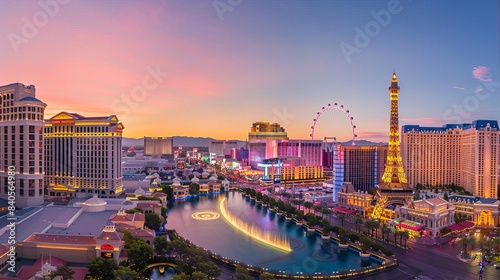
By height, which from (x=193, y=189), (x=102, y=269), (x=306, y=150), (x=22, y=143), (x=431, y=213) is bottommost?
(x=193, y=189)

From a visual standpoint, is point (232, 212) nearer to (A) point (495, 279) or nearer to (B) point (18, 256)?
(B) point (18, 256)

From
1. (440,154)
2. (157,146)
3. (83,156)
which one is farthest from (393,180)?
(157,146)

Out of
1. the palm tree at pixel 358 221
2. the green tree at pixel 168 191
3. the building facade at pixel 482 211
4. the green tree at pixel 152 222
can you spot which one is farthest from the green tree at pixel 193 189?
the building facade at pixel 482 211

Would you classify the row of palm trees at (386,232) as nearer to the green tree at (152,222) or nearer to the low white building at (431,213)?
the low white building at (431,213)

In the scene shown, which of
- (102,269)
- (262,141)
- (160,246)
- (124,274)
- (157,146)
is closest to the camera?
(124,274)

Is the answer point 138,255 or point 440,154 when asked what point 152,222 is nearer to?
point 138,255

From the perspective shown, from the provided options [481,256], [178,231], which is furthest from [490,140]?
[178,231]
